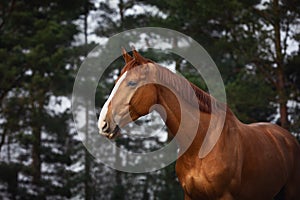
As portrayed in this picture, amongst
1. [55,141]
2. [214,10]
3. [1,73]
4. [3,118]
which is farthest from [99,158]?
[214,10]

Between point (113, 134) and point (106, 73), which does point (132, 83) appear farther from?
point (106, 73)

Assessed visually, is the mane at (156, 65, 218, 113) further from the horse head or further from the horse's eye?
the horse's eye

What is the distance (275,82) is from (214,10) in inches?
97.8

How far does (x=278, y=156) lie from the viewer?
4371 millimetres

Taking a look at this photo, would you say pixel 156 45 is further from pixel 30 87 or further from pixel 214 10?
pixel 30 87

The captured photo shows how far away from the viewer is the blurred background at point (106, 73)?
12.1m

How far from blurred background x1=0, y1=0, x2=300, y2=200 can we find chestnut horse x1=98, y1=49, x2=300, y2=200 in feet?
24.6

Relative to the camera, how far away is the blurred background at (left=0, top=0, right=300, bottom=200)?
1206 centimetres

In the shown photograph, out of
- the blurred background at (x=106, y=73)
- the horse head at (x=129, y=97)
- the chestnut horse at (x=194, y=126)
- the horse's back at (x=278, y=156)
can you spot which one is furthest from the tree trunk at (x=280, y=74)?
the horse head at (x=129, y=97)

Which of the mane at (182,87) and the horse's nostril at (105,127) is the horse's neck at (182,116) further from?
the horse's nostril at (105,127)

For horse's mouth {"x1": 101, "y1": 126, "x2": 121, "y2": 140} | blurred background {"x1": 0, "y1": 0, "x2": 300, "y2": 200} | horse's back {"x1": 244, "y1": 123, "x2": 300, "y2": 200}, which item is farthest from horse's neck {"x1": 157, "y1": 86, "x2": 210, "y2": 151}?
blurred background {"x1": 0, "y1": 0, "x2": 300, "y2": 200}

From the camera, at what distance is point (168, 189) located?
41.8 ft

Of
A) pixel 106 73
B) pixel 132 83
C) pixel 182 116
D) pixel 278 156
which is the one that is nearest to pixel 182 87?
pixel 182 116

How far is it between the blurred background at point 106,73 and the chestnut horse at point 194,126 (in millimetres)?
7483
